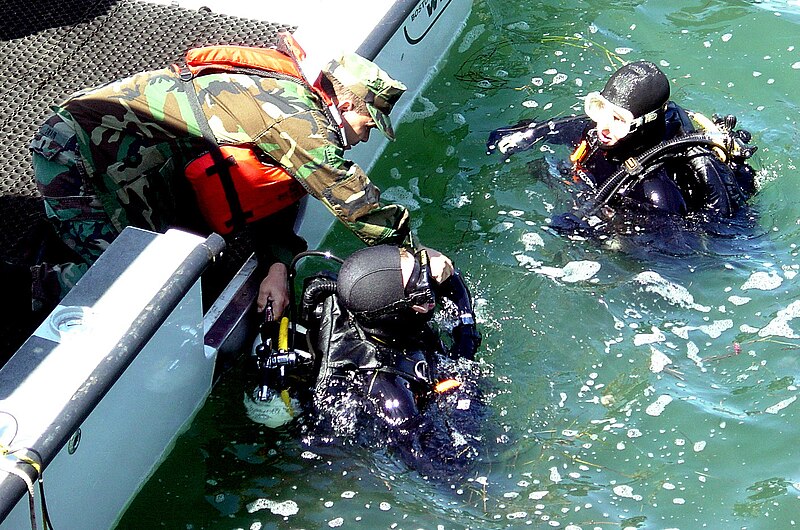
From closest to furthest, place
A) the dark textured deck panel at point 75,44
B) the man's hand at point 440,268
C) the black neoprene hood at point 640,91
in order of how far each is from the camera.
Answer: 1. the man's hand at point 440,268
2. the black neoprene hood at point 640,91
3. the dark textured deck panel at point 75,44

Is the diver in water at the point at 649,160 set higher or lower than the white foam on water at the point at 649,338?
higher

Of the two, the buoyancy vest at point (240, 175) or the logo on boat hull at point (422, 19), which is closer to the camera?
the buoyancy vest at point (240, 175)

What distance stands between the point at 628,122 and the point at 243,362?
6.73ft

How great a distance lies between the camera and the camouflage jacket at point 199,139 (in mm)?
3311

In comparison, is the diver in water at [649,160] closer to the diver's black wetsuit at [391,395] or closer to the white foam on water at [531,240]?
the white foam on water at [531,240]

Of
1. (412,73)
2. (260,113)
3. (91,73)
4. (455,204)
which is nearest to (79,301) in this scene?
(260,113)

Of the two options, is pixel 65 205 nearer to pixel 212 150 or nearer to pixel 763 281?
pixel 212 150

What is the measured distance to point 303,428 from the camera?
3496 mm

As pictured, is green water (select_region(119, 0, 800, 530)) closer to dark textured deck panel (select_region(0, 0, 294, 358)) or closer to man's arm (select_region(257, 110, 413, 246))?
man's arm (select_region(257, 110, 413, 246))

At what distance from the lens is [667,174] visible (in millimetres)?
4336

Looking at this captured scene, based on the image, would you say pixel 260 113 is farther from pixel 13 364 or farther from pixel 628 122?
pixel 628 122

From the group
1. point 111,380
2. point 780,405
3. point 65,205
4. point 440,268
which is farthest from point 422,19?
point 111,380

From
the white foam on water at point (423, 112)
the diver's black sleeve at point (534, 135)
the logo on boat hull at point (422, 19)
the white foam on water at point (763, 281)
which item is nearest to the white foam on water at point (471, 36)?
the logo on boat hull at point (422, 19)

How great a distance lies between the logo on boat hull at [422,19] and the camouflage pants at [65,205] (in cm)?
209
